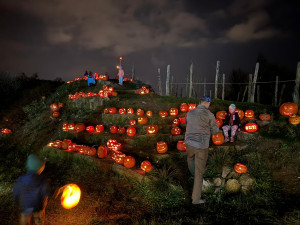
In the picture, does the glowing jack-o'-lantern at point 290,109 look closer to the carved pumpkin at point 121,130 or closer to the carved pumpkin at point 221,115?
the carved pumpkin at point 221,115

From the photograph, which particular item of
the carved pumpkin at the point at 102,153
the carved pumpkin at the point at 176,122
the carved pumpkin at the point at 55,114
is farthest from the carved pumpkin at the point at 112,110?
the carved pumpkin at the point at 55,114

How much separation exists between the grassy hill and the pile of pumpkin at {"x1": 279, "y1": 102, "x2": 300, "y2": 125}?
0.70 ft

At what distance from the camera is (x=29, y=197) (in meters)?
3.30

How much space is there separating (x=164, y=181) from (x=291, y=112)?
583cm

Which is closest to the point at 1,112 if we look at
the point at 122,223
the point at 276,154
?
the point at 122,223

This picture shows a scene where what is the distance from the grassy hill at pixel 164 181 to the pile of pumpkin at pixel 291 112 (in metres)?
0.21

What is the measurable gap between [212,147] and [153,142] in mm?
2208

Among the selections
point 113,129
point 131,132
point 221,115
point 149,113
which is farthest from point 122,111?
point 221,115

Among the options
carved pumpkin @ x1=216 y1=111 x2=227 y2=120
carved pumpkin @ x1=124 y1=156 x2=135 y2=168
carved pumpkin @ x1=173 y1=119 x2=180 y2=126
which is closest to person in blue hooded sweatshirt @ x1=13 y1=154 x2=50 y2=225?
carved pumpkin @ x1=124 y1=156 x2=135 y2=168

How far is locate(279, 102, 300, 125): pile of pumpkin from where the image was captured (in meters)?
6.83

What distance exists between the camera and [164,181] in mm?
4988

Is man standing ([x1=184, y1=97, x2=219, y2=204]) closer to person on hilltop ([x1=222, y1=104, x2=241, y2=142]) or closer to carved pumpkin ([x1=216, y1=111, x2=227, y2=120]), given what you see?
person on hilltop ([x1=222, y1=104, x2=241, y2=142])

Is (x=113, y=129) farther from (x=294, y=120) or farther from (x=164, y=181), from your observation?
(x=294, y=120)

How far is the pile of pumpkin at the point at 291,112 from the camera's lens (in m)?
6.83
